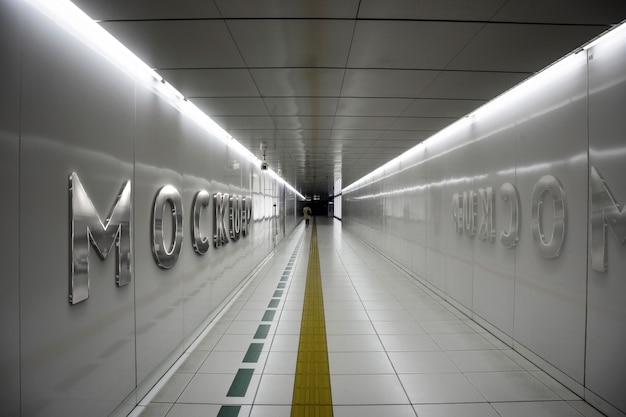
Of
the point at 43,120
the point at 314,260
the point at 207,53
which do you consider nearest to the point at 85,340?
the point at 43,120

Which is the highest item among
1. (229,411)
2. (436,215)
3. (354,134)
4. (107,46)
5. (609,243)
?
(354,134)

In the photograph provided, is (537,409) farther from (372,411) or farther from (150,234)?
(150,234)

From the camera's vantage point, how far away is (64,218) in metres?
1.91

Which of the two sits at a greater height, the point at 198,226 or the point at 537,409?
the point at 198,226

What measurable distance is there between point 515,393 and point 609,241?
146cm

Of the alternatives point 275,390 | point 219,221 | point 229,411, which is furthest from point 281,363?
point 219,221

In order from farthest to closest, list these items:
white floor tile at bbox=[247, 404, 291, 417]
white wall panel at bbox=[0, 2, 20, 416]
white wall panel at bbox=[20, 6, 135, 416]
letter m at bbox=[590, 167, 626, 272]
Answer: white floor tile at bbox=[247, 404, 291, 417] → letter m at bbox=[590, 167, 626, 272] → white wall panel at bbox=[20, 6, 135, 416] → white wall panel at bbox=[0, 2, 20, 416]

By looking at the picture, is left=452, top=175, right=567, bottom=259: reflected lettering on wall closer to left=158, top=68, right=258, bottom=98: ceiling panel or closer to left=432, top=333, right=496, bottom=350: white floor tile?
left=432, top=333, right=496, bottom=350: white floor tile

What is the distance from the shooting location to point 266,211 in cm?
1009

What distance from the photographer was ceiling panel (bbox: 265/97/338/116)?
375 cm

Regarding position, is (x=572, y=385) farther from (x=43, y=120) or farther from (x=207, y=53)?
(x=43, y=120)

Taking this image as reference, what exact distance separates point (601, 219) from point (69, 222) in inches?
143

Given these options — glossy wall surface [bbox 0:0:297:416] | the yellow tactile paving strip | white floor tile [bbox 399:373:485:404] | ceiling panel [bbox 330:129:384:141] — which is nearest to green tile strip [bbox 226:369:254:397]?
the yellow tactile paving strip

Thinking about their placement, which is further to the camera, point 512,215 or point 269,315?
point 269,315
